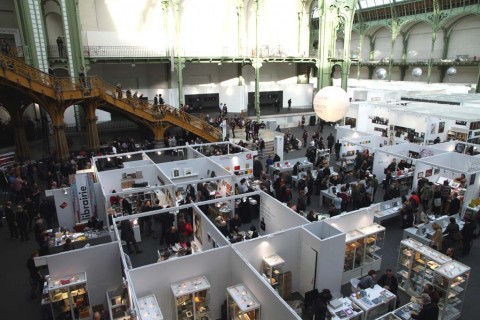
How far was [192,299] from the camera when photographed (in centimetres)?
771

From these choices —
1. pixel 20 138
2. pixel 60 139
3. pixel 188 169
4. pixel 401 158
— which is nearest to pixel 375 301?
pixel 188 169

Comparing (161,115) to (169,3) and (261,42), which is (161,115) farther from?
(261,42)

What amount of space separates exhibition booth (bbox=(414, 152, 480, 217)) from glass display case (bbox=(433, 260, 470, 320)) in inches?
230

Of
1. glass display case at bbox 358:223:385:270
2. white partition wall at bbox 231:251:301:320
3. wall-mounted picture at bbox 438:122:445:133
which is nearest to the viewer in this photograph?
white partition wall at bbox 231:251:301:320

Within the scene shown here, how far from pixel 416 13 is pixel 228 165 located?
3169 centimetres

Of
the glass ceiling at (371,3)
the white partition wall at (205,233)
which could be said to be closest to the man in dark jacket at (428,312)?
the white partition wall at (205,233)

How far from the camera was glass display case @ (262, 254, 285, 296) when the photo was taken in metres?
8.48

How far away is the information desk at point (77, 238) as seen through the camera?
9586 mm

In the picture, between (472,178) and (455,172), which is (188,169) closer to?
(455,172)

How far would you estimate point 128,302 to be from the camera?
7.60 meters

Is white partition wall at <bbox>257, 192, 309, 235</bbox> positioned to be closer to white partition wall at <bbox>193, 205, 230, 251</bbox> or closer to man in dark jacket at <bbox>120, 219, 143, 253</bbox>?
white partition wall at <bbox>193, 205, 230, 251</bbox>

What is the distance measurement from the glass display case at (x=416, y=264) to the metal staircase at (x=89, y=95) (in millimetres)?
15453

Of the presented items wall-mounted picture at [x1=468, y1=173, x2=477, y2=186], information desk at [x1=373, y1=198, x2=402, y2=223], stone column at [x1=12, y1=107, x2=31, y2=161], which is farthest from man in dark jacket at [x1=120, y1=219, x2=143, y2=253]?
wall-mounted picture at [x1=468, y1=173, x2=477, y2=186]

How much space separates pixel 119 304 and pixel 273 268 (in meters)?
3.70
